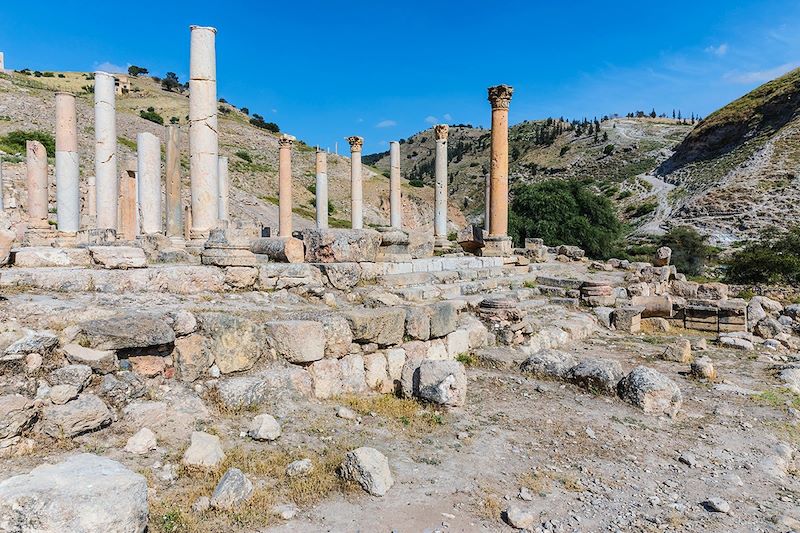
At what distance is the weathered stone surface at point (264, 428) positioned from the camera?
4.46 metres

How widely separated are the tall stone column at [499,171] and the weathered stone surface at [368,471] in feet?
43.4

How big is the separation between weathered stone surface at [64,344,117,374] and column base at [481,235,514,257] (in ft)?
43.8

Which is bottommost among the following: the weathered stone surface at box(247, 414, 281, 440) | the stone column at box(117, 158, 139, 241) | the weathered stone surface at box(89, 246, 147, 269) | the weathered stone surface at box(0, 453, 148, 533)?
the weathered stone surface at box(247, 414, 281, 440)

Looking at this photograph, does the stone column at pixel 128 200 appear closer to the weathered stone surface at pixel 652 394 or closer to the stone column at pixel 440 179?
the stone column at pixel 440 179

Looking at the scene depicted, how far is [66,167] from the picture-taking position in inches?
626

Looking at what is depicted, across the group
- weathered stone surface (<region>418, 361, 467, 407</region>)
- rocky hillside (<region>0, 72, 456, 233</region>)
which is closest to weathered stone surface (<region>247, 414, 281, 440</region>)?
weathered stone surface (<region>418, 361, 467, 407</region>)

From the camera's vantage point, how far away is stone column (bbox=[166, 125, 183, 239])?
17.3m

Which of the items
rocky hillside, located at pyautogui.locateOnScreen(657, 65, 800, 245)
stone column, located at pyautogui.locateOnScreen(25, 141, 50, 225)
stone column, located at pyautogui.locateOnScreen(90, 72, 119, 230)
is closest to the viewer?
stone column, located at pyautogui.locateOnScreen(90, 72, 119, 230)

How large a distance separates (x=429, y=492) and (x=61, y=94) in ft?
56.9

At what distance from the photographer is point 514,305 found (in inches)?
369

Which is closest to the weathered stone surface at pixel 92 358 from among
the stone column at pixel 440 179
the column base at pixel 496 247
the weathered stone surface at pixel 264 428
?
the weathered stone surface at pixel 264 428

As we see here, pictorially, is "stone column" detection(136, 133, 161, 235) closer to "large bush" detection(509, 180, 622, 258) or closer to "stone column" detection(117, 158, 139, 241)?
"stone column" detection(117, 158, 139, 241)

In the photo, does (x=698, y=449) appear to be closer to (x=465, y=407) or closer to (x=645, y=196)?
(x=465, y=407)

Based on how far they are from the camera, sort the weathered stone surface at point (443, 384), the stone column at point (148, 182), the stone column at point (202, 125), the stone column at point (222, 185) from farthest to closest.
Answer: the stone column at point (222, 185), the stone column at point (148, 182), the stone column at point (202, 125), the weathered stone surface at point (443, 384)
